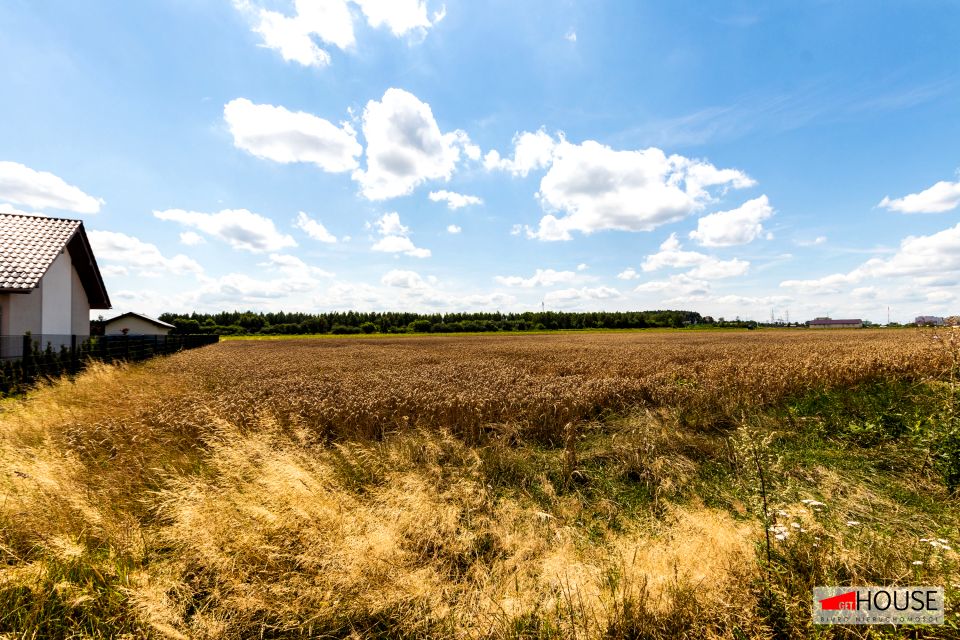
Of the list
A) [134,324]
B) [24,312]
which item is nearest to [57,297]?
[24,312]

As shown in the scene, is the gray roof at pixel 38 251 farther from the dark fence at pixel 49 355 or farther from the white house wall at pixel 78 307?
the dark fence at pixel 49 355

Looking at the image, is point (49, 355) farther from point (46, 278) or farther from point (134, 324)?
point (134, 324)

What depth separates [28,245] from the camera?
15734 mm

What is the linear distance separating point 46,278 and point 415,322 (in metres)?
87.5

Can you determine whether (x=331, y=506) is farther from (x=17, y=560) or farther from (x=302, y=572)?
(x=17, y=560)

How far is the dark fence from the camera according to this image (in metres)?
11.3

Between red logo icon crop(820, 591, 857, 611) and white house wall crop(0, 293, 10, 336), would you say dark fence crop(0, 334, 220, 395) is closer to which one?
white house wall crop(0, 293, 10, 336)

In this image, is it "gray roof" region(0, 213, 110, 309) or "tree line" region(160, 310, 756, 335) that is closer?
"gray roof" region(0, 213, 110, 309)

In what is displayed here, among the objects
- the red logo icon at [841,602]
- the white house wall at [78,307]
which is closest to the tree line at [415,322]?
the white house wall at [78,307]

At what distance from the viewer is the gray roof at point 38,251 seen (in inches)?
548

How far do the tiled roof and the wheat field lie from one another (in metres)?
10.3

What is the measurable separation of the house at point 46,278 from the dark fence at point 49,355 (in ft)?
0.96

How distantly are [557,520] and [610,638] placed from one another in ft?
6.06

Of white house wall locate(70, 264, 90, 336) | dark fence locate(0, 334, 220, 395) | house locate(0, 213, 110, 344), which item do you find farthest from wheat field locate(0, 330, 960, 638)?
white house wall locate(70, 264, 90, 336)
